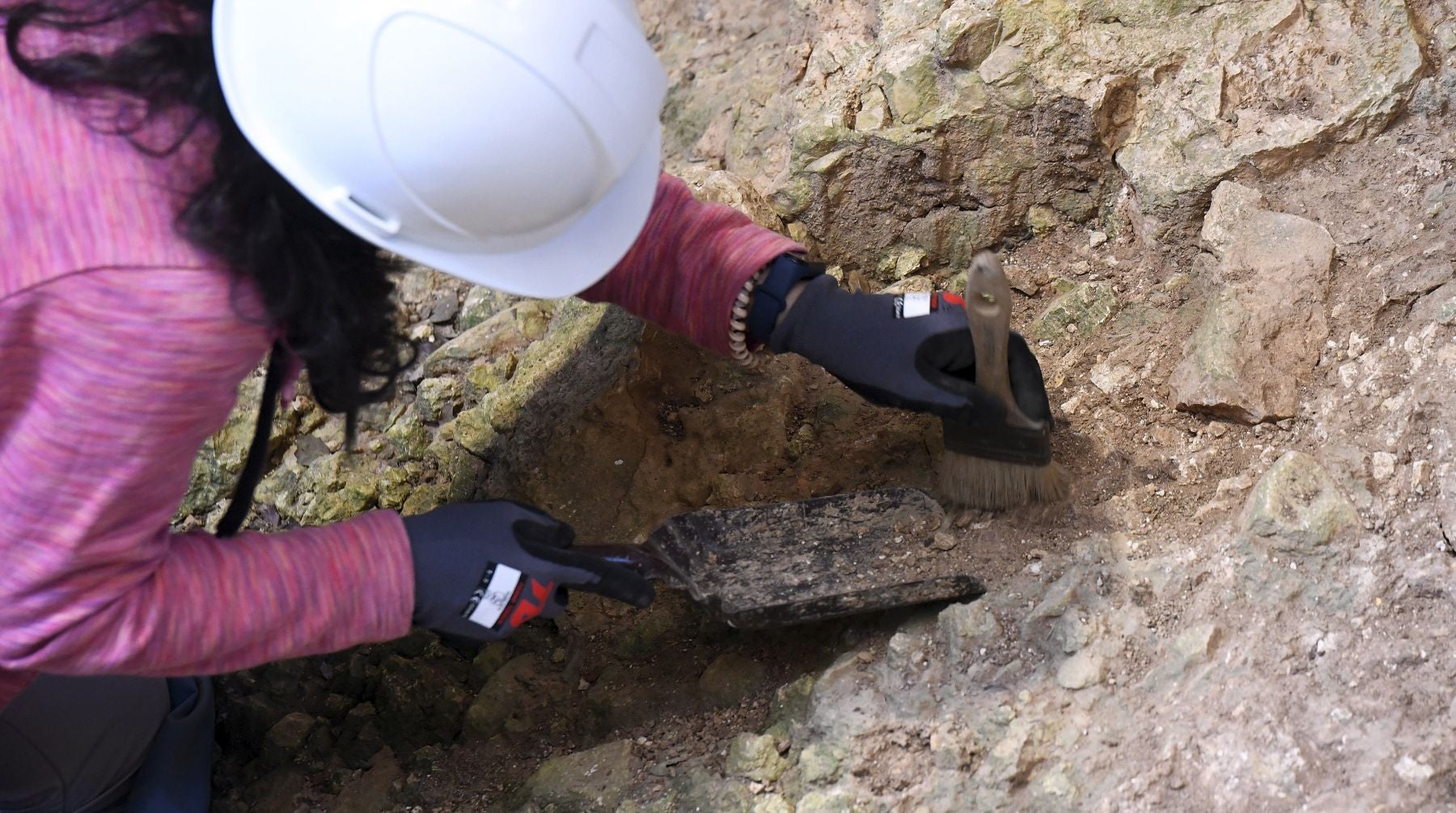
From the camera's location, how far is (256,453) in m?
1.49

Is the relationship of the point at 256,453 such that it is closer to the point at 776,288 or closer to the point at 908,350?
the point at 776,288

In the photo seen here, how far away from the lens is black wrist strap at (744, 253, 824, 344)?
1637 mm

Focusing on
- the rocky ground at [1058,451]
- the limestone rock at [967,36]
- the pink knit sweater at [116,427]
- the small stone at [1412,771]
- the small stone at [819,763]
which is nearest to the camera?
the pink knit sweater at [116,427]

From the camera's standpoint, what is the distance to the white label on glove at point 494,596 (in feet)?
4.56

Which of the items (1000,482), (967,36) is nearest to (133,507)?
(1000,482)

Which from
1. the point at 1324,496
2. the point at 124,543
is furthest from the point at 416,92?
the point at 1324,496

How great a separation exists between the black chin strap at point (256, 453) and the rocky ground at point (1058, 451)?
510 mm

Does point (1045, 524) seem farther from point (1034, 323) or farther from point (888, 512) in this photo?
point (1034, 323)

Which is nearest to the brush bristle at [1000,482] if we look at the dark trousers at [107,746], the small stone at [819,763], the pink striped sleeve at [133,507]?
the small stone at [819,763]

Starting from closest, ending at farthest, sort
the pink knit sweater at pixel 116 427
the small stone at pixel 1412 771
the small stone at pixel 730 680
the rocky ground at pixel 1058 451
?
the pink knit sweater at pixel 116 427
the small stone at pixel 1412 771
the rocky ground at pixel 1058 451
the small stone at pixel 730 680

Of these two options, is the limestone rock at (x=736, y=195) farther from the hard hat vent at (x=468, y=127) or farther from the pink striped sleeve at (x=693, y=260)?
the hard hat vent at (x=468, y=127)

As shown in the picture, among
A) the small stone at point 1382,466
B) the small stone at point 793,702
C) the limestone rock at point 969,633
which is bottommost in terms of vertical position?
the small stone at point 793,702

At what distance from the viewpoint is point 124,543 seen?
1.14 meters

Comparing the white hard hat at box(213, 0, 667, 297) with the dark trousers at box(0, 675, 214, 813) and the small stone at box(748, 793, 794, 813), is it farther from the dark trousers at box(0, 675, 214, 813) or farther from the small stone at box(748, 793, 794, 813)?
the dark trousers at box(0, 675, 214, 813)
